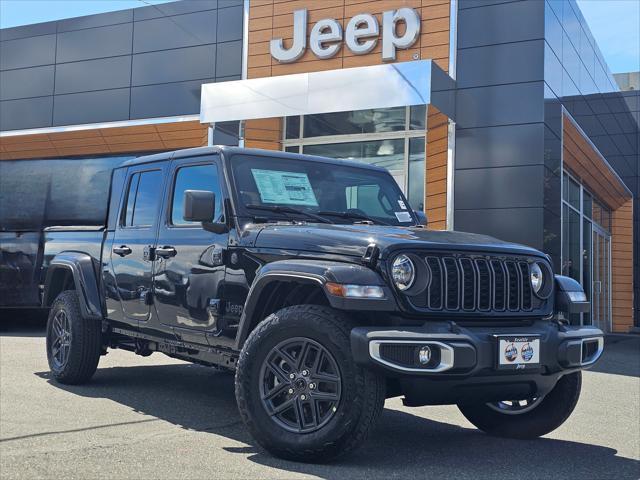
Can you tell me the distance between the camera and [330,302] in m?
4.25

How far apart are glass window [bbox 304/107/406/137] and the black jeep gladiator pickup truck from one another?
9361 mm

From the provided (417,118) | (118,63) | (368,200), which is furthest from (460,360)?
(118,63)

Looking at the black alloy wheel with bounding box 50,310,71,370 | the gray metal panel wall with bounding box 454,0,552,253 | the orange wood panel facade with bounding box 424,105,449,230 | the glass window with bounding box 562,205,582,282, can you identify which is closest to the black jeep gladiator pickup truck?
the black alloy wheel with bounding box 50,310,71,370

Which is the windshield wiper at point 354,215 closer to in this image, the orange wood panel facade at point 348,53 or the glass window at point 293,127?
the orange wood panel facade at point 348,53

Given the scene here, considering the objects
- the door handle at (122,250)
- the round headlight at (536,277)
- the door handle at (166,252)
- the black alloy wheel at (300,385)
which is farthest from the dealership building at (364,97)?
the round headlight at (536,277)

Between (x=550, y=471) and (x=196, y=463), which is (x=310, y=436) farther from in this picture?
(x=550, y=471)

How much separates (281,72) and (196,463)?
43.6 feet

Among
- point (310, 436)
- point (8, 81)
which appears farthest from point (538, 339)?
point (8, 81)

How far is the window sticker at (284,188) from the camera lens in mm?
Result: 5508

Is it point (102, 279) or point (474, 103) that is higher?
point (474, 103)

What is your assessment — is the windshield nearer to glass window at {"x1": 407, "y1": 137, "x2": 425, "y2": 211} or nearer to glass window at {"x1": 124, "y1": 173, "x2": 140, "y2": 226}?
glass window at {"x1": 124, "y1": 173, "x2": 140, "y2": 226}

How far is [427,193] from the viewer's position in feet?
50.3

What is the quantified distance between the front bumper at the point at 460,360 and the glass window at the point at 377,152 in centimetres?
1111

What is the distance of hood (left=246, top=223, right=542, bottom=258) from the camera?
4418 mm
